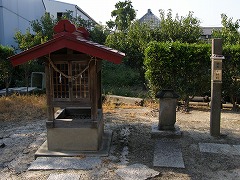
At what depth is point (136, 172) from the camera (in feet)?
14.6

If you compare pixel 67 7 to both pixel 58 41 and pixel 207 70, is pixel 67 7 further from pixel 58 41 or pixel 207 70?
pixel 58 41

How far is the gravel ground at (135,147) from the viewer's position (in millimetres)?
4461

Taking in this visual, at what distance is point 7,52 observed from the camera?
11.7 metres

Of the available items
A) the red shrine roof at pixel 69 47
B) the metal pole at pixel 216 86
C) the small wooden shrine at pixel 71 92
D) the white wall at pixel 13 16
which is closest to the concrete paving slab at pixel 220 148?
the metal pole at pixel 216 86

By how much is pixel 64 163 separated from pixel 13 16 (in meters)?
14.1

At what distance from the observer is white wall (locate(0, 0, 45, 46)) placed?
1473 cm

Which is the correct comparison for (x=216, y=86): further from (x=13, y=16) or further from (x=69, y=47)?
(x=13, y=16)

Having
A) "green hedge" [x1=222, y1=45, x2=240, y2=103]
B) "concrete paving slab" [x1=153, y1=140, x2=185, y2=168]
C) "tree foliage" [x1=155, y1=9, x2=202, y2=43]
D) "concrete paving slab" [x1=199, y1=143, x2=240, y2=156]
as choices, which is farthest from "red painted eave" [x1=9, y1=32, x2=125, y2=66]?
"tree foliage" [x1=155, y1=9, x2=202, y2=43]

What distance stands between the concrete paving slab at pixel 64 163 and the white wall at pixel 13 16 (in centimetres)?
1167

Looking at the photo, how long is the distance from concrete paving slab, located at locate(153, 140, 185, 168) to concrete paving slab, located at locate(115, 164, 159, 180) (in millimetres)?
272

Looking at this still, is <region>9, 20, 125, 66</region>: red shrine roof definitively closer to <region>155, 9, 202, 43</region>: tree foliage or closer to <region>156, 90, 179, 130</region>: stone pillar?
<region>156, 90, 179, 130</region>: stone pillar

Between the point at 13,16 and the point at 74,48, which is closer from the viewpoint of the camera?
the point at 74,48

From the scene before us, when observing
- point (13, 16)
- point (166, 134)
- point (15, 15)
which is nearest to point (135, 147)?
point (166, 134)

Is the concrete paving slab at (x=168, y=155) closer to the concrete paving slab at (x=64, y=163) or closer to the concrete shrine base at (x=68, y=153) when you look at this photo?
the concrete shrine base at (x=68, y=153)
